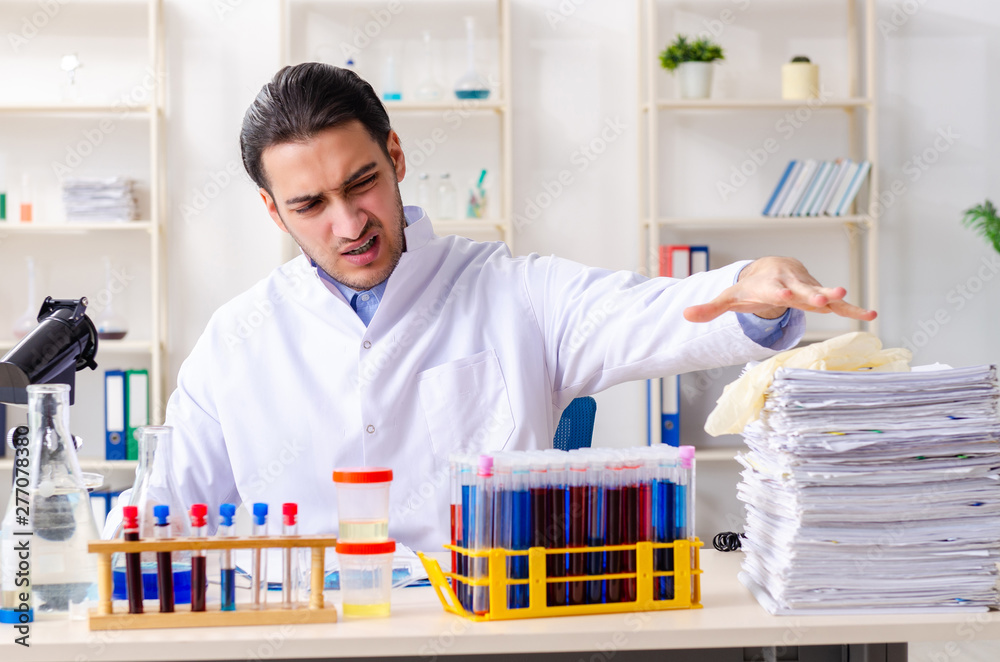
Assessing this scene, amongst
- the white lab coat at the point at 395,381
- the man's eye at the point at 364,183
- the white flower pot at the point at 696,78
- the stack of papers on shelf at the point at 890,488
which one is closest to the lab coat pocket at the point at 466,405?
the white lab coat at the point at 395,381

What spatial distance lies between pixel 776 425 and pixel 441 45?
2621 mm

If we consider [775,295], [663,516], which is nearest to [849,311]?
[775,295]

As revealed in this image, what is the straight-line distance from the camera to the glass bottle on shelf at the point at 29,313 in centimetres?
310

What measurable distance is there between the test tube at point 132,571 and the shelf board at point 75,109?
2.50 m

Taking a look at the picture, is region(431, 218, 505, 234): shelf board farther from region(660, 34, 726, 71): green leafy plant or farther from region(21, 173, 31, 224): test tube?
region(21, 173, 31, 224): test tube

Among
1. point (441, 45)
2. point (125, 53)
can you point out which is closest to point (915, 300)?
point (441, 45)

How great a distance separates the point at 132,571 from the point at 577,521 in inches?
17.1

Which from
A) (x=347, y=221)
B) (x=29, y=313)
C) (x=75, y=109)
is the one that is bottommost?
(x=29, y=313)

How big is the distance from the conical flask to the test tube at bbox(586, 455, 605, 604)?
39 cm

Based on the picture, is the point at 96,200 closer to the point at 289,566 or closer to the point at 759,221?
the point at 759,221

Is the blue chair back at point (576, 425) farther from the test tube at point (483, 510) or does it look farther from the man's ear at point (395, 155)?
the test tube at point (483, 510)

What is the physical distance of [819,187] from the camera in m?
3.16

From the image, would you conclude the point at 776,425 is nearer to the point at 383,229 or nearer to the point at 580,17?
the point at 383,229

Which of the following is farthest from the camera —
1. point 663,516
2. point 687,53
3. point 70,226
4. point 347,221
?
point 687,53
